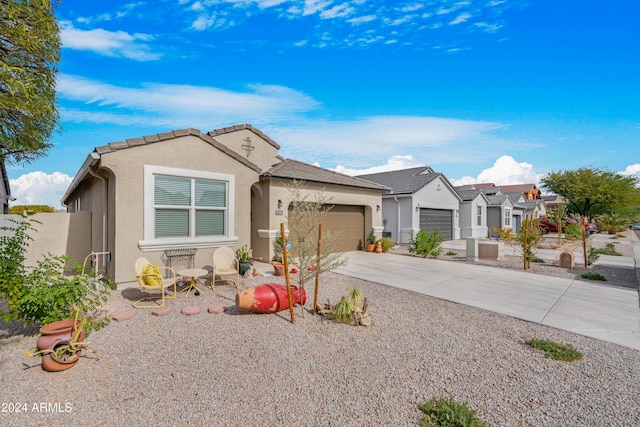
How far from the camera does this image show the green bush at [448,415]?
279 cm

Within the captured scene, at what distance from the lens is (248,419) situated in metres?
2.84

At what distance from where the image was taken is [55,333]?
3.84 m

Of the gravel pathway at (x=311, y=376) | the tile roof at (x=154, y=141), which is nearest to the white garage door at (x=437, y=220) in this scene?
the tile roof at (x=154, y=141)

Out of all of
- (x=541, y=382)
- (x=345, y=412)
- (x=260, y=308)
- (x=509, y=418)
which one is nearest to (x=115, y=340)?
(x=260, y=308)

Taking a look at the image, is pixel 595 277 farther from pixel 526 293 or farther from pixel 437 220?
pixel 437 220

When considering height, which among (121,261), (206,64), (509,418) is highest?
(206,64)

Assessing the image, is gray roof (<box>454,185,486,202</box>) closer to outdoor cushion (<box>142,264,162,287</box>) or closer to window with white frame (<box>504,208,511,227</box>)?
window with white frame (<box>504,208,511,227</box>)

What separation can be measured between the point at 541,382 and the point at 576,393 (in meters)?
0.31

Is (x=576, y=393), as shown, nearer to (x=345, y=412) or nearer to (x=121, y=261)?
(x=345, y=412)

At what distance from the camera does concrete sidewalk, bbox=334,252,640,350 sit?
550cm

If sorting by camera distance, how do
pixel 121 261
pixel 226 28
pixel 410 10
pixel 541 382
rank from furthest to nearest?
pixel 226 28 → pixel 410 10 → pixel 121 261 → pixel 541 382

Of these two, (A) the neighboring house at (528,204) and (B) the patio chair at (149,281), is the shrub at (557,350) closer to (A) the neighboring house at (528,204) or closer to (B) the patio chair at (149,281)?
(B) the patio chair at (149,281)

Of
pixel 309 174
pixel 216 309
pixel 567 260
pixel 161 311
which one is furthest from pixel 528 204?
pixel 161 311

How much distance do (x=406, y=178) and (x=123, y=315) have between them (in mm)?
19249
